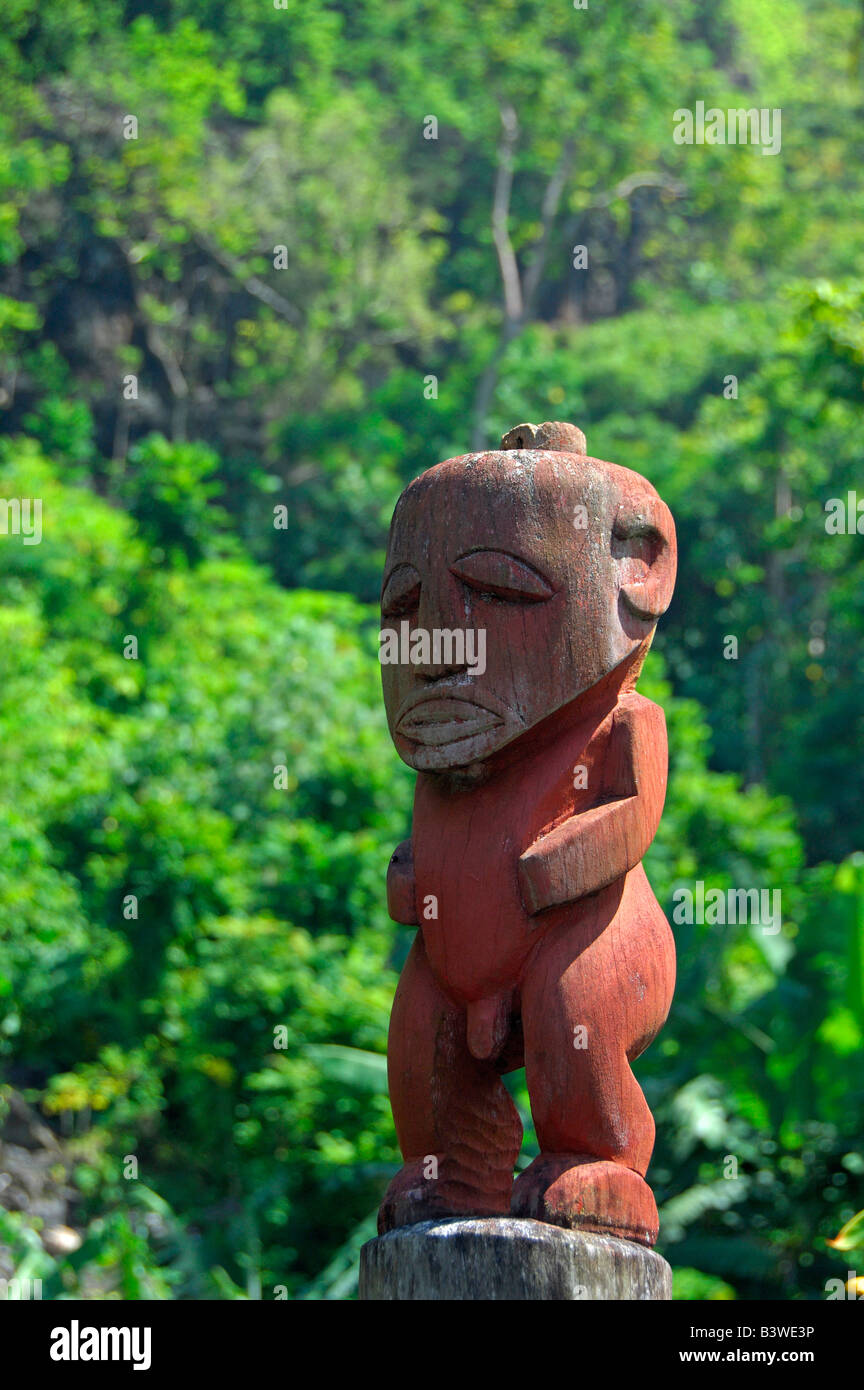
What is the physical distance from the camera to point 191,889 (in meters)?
12.0

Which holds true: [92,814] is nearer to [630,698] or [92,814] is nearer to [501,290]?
[630,698]

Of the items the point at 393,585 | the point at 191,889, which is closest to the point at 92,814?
the point at 191,889

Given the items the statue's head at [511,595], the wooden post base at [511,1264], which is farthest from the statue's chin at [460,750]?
the wooden post base at [511,1264]

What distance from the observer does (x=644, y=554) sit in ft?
13.7

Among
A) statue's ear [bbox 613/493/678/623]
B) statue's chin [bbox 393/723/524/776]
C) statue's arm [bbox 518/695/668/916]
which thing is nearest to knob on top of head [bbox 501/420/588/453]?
statue's ear [bbox 613/493/678/623]

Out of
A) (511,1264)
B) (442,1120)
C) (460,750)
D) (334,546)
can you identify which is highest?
(334,546)

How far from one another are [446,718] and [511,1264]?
132cm

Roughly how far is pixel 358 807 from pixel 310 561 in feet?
37.6

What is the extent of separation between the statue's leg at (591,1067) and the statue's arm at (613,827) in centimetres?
11

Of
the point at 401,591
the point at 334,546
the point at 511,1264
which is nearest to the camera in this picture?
the point at 511,1264

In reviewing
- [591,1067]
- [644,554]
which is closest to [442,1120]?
[591,1067]

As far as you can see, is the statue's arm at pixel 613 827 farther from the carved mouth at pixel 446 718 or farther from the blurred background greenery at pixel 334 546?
the blurred background greenery at pixel 334 546

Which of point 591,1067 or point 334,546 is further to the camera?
point 334,546

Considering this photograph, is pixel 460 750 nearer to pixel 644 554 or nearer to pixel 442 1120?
pixel 644 554
